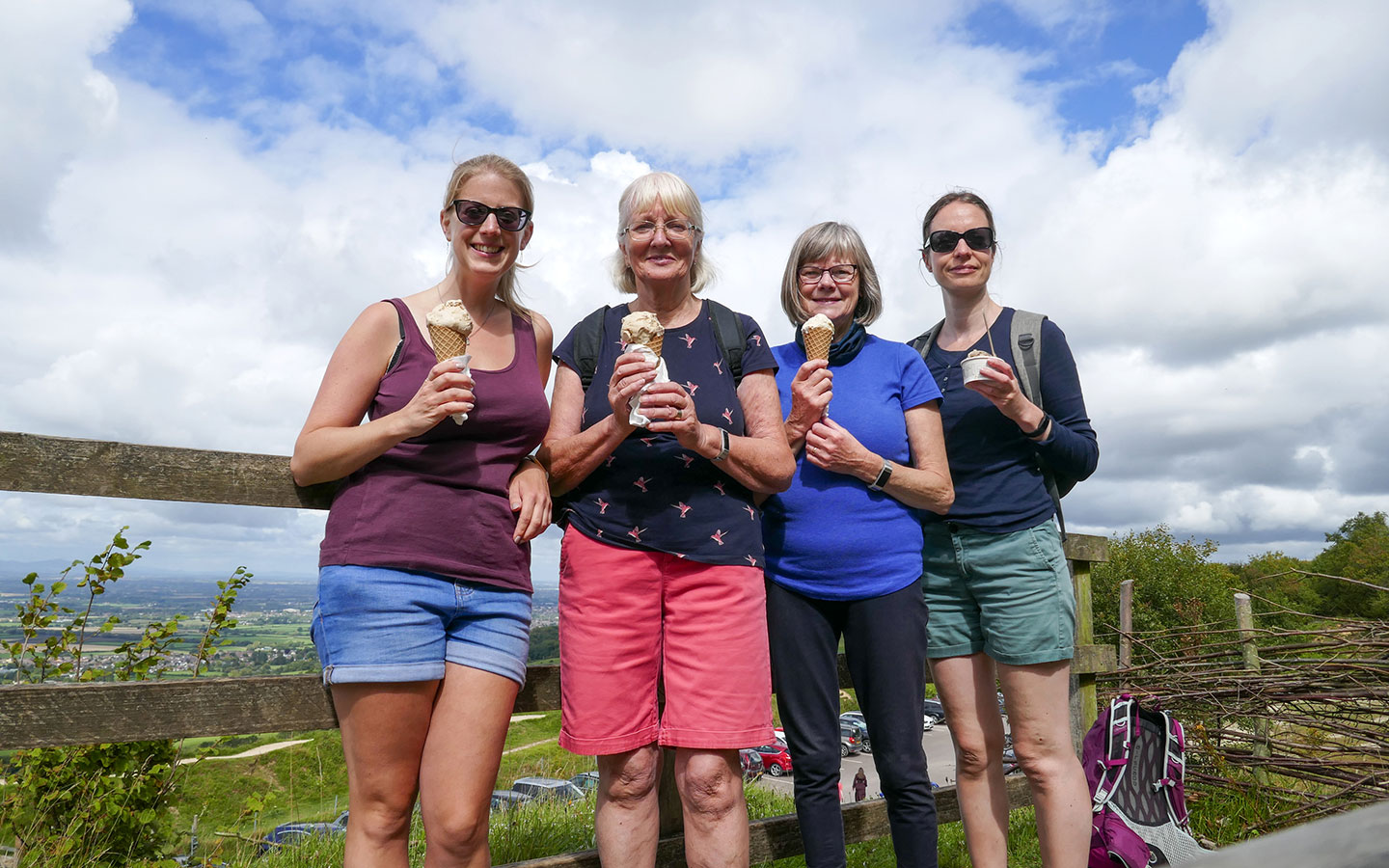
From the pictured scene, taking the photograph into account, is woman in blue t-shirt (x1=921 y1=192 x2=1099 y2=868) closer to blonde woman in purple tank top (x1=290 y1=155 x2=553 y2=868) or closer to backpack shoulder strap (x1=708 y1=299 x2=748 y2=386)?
backpack shoulder strap (x1=708 y1=299 x2=748 y2=386)

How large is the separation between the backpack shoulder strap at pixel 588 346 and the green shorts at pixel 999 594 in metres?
1.31

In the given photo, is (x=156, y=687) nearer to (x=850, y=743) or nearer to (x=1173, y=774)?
(x=1173, y=774)

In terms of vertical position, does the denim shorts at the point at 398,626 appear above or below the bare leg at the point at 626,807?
above

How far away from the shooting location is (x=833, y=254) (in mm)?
3057

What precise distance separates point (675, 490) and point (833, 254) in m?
1.11

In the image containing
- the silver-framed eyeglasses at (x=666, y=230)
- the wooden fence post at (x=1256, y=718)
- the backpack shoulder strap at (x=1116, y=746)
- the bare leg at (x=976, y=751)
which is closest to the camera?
the silver-framed eyeglasses at (x=666, y=230)

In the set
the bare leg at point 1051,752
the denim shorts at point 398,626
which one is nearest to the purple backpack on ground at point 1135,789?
the bare leg at point 1051,752

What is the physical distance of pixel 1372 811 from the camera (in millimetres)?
550

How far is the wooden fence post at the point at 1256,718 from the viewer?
226 inches

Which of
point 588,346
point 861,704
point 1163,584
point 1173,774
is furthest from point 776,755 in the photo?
point 1163,584

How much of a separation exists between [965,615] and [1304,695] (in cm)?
428

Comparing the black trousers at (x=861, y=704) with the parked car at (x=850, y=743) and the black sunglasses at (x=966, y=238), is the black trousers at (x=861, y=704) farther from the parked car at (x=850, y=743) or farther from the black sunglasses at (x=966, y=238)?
the black sunglasses at (x=966, y=238)

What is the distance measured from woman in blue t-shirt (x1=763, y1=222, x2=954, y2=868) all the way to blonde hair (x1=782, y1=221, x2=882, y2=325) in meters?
0.36

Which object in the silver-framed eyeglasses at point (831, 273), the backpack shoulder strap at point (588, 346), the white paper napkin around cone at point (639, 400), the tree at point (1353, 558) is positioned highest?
the tree at point (1353, 558)
